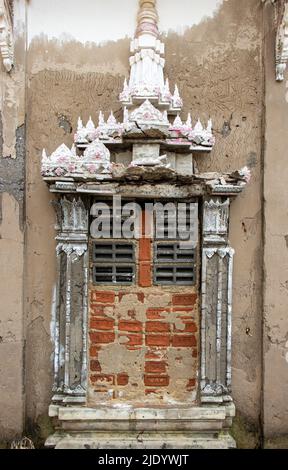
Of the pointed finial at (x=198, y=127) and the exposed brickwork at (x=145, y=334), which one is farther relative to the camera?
the exposed brickwork at (x=145, y=334)

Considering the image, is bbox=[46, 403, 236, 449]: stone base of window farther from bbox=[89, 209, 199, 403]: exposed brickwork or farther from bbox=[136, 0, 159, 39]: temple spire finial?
bbox=[136, 0, 159, 39]: temple spire finial

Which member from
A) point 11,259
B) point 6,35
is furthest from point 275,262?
point 6,35

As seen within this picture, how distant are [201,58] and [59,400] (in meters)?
3.40

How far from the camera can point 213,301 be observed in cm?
387

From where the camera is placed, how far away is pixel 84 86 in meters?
4.02

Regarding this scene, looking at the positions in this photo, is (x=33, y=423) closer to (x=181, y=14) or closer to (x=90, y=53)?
(x=90, y=53)

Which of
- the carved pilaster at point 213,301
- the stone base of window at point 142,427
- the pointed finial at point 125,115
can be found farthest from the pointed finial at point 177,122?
the stone base of window at point 142,427

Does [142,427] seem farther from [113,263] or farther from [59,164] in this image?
[59,164]

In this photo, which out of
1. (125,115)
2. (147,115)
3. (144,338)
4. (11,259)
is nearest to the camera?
(147,115)

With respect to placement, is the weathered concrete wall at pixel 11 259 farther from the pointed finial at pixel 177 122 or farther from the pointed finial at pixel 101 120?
the pointed finial at pixel 177 122

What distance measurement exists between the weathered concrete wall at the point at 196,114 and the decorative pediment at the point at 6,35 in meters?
0.21

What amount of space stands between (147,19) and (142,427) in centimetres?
366

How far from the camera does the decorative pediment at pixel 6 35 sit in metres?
3.75

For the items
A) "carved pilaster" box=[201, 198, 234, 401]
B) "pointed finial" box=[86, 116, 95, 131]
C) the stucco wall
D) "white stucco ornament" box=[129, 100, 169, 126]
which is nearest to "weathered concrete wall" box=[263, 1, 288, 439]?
the stucco wall
